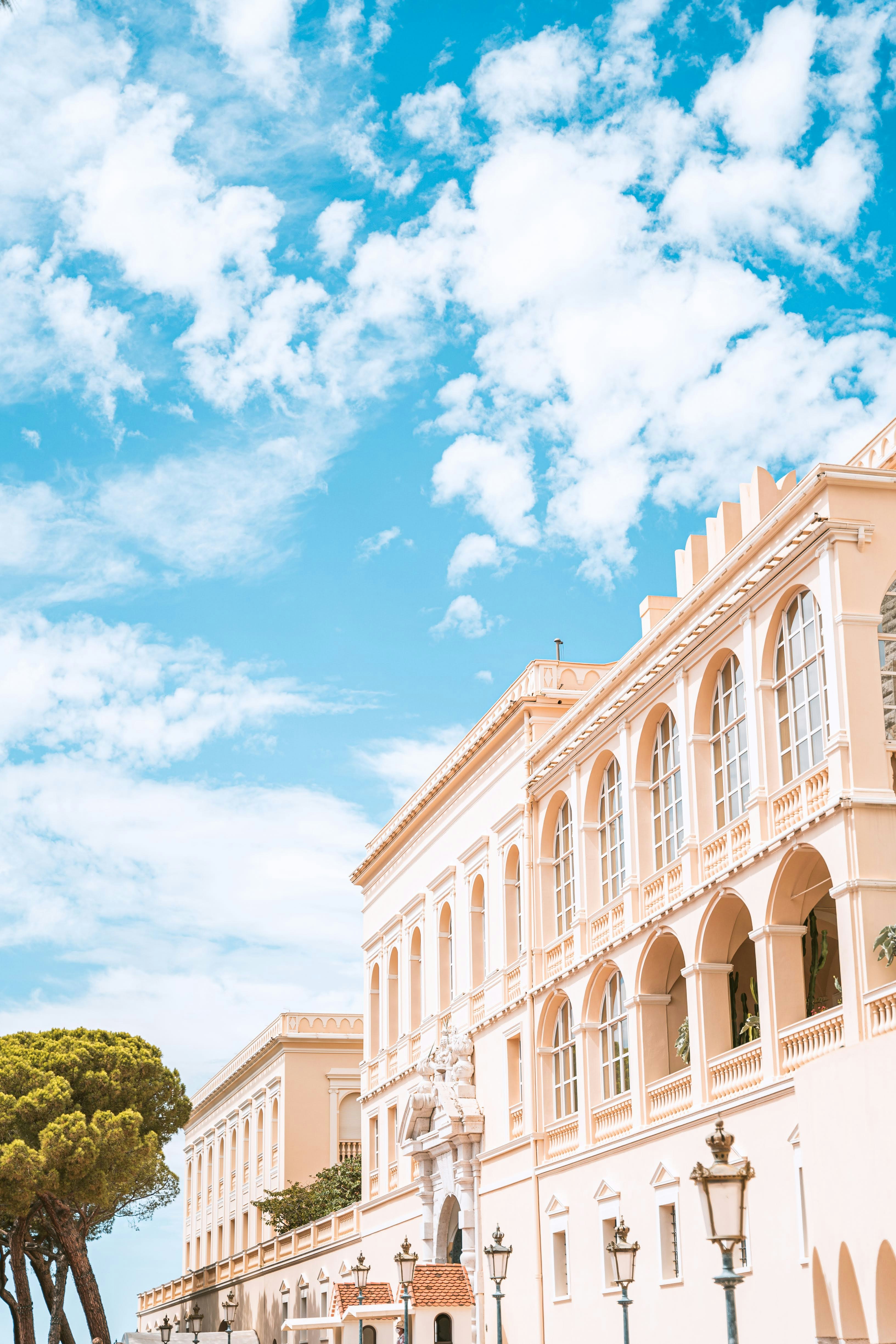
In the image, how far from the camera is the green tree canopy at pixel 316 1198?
1912 inches

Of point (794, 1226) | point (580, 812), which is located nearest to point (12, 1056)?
point (580, 812)

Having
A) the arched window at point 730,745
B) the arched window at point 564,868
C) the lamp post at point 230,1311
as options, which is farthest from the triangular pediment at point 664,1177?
the lamp post at point 230,1311

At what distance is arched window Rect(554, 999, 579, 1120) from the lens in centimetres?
2881

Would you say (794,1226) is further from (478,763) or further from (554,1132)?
(478,763)

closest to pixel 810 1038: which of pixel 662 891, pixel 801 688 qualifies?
pixel 801 688

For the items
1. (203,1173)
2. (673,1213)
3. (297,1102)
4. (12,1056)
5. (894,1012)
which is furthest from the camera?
(203,1173)

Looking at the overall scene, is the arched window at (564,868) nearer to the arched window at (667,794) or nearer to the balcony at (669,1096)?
the arched window at (667,794)

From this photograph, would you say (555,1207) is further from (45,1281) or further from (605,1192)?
(45,1281)

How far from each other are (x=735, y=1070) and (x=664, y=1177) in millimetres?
2755

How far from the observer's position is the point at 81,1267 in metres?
44.3

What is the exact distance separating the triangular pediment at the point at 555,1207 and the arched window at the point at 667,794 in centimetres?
645

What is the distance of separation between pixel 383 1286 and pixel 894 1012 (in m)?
19.7

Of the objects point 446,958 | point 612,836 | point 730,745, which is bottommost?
point 446,958

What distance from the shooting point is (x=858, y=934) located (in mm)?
19062
